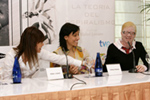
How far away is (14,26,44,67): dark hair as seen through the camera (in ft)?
8.22

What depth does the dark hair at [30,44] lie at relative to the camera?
2506 millimetres

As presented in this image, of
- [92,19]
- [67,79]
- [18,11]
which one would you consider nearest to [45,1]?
[18,11]

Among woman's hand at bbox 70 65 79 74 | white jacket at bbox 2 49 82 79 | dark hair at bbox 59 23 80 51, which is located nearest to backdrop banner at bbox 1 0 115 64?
dark hair at bbox 59 23 80 51

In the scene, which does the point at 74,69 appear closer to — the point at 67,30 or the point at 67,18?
the point at 67,30

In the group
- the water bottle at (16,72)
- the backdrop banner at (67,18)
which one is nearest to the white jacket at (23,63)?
the water bottle at (16,72)

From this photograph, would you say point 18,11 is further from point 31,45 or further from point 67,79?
point 67,79

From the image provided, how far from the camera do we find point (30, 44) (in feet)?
8.25

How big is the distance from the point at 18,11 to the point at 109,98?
7.48ft

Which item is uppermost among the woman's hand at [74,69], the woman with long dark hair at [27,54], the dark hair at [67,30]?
the dark hair at [67,30]

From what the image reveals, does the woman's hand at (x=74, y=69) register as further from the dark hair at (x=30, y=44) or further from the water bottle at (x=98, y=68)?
the dark hair at (x=30, y=44)

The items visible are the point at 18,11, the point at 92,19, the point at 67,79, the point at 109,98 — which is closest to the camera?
the point at 109,98

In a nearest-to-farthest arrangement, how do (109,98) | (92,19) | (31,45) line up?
(109,98), (31,45), (92,19)

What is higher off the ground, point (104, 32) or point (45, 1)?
point (45, 1)

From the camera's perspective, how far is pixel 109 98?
2000 mm
